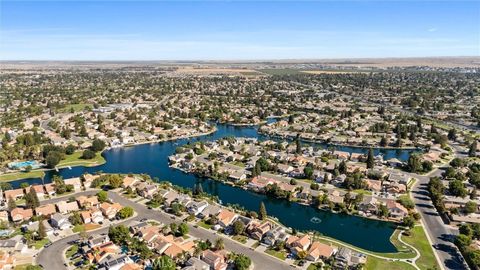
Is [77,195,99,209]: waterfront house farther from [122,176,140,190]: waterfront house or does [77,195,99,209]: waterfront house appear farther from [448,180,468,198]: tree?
[448,180,468,198]: tree

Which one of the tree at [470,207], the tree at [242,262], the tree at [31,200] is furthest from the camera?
the tree at [470,207]

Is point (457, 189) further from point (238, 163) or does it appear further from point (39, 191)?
point (39, 191)

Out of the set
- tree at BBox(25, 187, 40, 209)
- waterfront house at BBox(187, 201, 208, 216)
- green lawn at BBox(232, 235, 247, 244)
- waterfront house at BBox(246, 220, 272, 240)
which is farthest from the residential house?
tree at BBox(25, 187, 40, 209)

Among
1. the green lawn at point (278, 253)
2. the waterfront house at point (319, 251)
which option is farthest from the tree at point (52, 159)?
the waterfront house at point (319, 251)

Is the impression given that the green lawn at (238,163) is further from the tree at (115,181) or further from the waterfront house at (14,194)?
the waterfront house at (14,194)

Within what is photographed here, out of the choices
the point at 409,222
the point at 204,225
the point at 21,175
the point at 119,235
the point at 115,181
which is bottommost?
the point at 21,175

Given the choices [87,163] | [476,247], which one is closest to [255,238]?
[476,247]

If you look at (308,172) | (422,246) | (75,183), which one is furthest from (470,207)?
(75,183)
